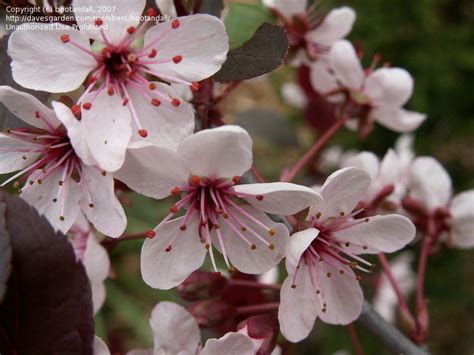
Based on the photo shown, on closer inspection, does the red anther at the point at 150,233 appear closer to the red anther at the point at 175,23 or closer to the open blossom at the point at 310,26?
the red anther at the point at 175,23

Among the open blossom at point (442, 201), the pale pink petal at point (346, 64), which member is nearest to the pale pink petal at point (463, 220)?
the open blossom at point (442, 201)

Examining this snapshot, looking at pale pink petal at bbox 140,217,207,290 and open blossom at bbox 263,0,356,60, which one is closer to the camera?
pale pink petal at bbox 140,217,207,290

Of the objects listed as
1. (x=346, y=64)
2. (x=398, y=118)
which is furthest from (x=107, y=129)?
(x=398, y=118)

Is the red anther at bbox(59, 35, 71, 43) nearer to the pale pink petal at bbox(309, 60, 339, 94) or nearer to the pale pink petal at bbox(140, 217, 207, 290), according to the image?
the pale pink petal at bbox(140, 217, 207, 290)

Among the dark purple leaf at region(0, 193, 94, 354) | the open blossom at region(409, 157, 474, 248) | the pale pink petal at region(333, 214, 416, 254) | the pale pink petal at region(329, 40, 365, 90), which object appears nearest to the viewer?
the dark purple leaf at region(0, 193, 94, 354)

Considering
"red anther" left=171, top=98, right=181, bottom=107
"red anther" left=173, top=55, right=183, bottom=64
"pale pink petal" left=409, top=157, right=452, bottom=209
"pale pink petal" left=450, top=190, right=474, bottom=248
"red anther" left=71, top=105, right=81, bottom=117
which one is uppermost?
"red anther" left=173, top=55, right=183, bottom=64

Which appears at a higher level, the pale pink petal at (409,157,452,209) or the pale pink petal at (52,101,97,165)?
the pale pink petal at (52,101,97,165)

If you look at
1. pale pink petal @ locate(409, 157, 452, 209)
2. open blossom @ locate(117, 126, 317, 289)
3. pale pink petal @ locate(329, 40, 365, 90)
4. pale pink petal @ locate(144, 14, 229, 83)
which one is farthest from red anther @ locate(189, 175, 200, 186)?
pale pink petal @ locate(409, 157, 452, 209)
